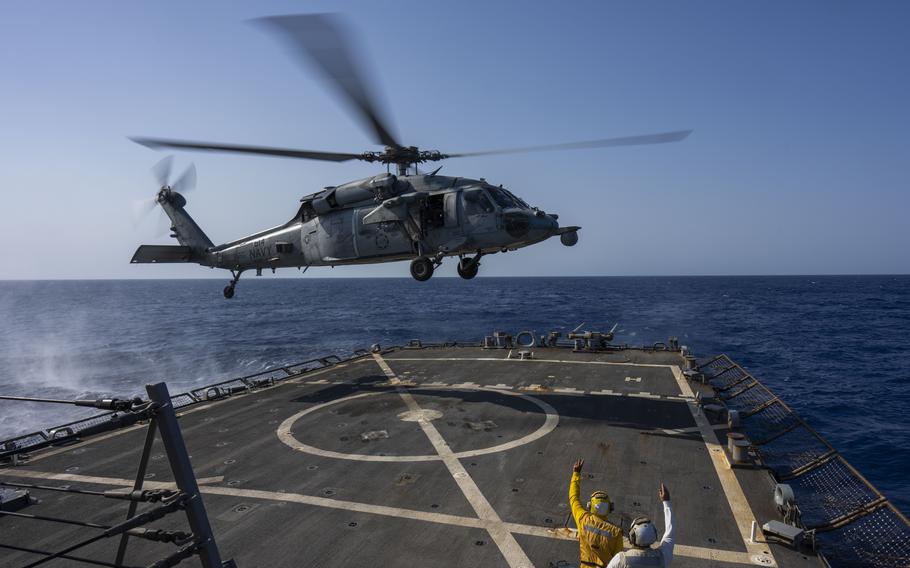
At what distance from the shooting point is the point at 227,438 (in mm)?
16781

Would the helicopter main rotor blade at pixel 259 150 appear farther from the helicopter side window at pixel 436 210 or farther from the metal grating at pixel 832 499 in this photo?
the metal grating at pixel 832 499

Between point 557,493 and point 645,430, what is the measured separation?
5.90 m

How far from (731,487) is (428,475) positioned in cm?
765

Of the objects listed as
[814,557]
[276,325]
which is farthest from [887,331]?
[276,325]

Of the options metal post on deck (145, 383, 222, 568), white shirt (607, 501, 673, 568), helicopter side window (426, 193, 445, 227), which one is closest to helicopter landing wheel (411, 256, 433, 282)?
helicopter side window (426, 193, 445, 227)

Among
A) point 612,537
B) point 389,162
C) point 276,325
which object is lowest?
point 276,325

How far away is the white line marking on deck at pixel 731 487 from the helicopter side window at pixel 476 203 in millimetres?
10783

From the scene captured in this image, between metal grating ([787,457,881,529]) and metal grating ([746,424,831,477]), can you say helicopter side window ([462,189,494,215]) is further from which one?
metal grating ([746,424,831,477])

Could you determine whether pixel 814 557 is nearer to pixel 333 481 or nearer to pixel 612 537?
pixel 612 537

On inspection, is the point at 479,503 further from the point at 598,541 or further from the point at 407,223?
the point at 407,223

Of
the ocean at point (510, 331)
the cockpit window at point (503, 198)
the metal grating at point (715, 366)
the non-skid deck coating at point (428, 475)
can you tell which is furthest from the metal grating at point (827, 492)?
the cockpit window at point (503, 198)

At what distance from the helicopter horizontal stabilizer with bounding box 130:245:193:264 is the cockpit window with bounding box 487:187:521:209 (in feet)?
58.3

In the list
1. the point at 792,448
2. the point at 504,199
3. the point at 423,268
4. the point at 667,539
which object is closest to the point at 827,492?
the point at 792,448

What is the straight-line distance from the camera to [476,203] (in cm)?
1947
